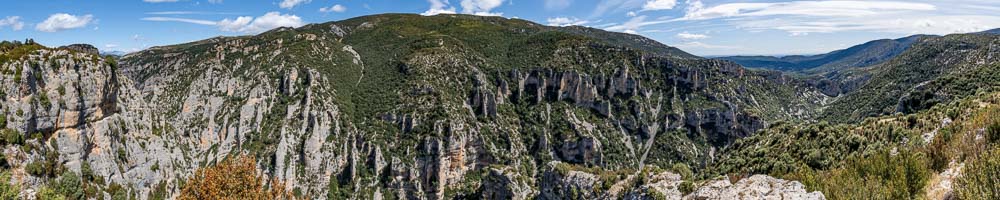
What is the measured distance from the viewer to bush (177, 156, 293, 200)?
2012 centimetres

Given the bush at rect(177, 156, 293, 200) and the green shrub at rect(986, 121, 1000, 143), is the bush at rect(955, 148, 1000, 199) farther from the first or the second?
the bush at rect(177, 156, 293, 200)

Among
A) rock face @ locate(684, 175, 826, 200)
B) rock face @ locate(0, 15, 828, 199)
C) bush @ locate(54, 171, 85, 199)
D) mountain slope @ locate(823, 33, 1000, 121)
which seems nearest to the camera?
rock face @ locate(684, 175, 826, 200)

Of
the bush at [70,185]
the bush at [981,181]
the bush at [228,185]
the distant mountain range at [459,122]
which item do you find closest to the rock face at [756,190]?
the distant mountain range at [459,122]

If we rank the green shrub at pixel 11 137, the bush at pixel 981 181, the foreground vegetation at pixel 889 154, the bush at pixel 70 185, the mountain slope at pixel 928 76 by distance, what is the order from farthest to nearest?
1. the mountain slope at pixel 928 76
2. the bush at pixel 70 185
3. the green shrub at pixel 11 137
4. the foreground vegetation at pixel 889 154
5. the bush at pixel 981 181

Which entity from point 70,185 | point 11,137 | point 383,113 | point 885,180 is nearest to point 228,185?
point 70,185

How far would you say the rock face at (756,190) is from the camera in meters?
23.0

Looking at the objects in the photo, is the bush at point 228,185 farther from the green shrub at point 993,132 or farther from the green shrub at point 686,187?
the green shrub at point 993,132

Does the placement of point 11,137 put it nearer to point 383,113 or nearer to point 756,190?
point 756,190

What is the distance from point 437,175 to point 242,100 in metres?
50.1

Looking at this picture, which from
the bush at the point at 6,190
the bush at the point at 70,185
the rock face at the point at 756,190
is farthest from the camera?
the bush at the point at 70,185

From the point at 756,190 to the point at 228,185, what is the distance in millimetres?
25754

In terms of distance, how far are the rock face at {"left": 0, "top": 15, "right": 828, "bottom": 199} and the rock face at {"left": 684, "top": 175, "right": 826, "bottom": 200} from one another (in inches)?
300

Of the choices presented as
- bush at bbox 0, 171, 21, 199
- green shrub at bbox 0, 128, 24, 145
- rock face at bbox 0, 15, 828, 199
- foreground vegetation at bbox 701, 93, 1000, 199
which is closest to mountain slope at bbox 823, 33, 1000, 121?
rock face at bbox 0, 15, 828, 199

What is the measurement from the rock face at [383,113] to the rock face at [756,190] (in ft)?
25.0
